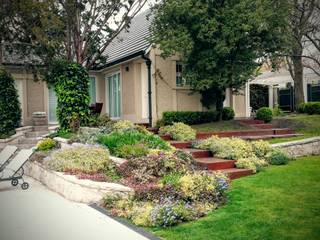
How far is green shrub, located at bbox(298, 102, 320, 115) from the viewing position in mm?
20891

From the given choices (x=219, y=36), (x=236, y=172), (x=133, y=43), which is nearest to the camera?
(x=236, y=172)

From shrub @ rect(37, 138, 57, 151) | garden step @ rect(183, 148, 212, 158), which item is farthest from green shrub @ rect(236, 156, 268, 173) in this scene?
shrub @ rect(37, 138, 57, 151)

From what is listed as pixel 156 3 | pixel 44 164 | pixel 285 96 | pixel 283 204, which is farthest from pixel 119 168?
pixel 285 96

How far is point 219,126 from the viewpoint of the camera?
16.8 meters

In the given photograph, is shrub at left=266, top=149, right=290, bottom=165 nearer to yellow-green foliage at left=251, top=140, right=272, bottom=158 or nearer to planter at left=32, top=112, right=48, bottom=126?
yellow-green foliage at left=251, top=140, right=272, bottom=158

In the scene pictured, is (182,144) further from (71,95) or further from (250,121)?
(250,121)

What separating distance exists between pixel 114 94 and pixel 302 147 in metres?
10.4

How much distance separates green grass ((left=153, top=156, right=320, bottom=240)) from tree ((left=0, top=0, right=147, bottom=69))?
9318 millimetres

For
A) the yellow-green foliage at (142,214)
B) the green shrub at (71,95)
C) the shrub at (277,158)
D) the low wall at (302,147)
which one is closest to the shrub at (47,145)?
the green shrub at (71,95)

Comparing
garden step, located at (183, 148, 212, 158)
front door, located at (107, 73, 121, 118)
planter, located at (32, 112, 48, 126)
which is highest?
front door, located at (107, 73, 121, 118)

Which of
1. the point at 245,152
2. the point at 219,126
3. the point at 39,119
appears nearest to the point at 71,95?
the point at 39,119

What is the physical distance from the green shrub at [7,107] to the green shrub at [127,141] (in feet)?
23.3

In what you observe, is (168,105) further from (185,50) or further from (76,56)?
(76,56)

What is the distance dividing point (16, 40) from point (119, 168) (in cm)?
942
